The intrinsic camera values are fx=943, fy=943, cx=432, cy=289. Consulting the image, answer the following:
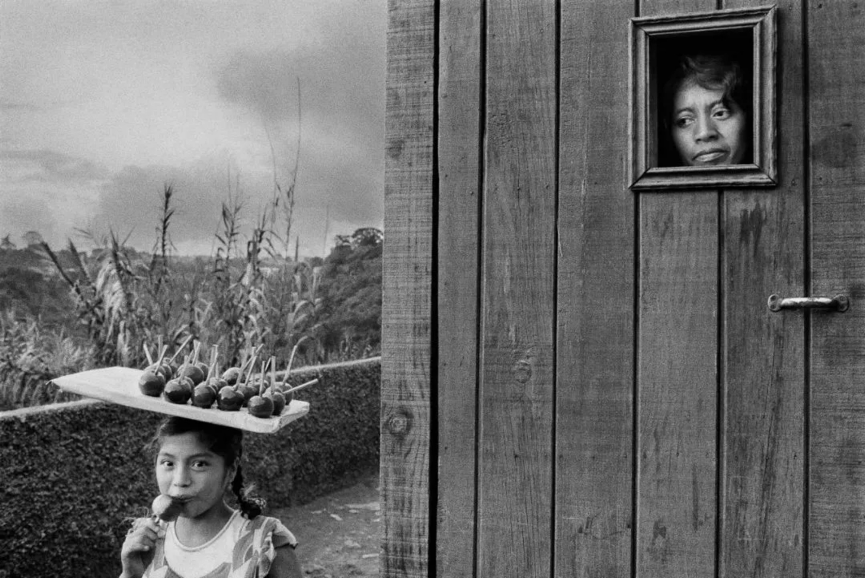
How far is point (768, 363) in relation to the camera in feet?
7.22

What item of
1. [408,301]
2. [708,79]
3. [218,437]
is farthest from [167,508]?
[708,79]

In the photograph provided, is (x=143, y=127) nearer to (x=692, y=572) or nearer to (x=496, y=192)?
(x=496, y=192)

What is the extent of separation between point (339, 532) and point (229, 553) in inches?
136

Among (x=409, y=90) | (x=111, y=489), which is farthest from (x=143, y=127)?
(x=409, y=90)

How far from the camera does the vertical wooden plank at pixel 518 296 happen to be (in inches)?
93.2

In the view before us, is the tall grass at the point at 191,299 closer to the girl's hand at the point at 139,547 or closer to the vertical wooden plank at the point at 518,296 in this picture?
→ the girl's hand at the point at 139,547

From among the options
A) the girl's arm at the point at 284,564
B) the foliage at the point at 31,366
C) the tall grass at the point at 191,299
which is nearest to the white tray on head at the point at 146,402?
the girl's arm at the point at 284,564

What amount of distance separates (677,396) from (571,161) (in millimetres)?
634

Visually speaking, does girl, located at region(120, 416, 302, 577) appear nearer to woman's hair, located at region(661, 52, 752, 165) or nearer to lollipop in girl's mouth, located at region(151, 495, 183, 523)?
lollipop in girl's mouth, located at region(151, 495, 183, 523)

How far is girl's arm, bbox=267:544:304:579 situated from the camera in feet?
7.30

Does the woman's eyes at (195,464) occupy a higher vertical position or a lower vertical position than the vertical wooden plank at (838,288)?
lower

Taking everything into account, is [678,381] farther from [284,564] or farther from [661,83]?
[284,564]

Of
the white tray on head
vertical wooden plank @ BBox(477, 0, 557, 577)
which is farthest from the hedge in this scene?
vertical wooden plank @ BBox(477, 0, 557, 577)

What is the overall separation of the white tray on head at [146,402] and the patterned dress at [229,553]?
255 millimetres
